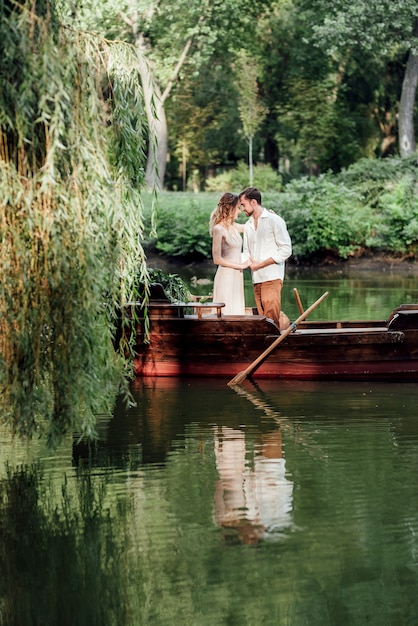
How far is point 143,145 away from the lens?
9.75 meters

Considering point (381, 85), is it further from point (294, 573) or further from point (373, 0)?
point (294, 573)

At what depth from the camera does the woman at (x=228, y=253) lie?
559 inches

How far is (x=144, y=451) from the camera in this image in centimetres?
1148

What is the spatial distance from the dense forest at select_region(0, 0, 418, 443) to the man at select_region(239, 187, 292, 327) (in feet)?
4.20

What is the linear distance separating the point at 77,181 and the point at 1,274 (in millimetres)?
822

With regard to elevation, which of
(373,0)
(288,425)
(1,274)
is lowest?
(288,425)

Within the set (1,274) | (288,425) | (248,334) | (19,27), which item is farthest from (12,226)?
(248,334)

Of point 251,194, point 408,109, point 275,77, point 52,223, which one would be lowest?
point 251,194

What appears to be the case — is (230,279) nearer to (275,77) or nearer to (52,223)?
(52,223)

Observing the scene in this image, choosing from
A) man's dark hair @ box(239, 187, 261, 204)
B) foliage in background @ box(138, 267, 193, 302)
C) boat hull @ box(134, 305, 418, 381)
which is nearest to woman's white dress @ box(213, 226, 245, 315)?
man's dark hair @ box(239, 187, 261, 204)

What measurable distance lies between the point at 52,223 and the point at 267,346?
21.2 ft

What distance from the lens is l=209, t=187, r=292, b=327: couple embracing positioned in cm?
1435

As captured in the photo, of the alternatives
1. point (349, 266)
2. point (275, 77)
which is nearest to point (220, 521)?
point (349, 266)

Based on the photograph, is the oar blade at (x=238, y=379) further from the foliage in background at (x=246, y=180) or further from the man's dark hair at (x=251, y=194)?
the foliage in background at (x=246, y=180)
